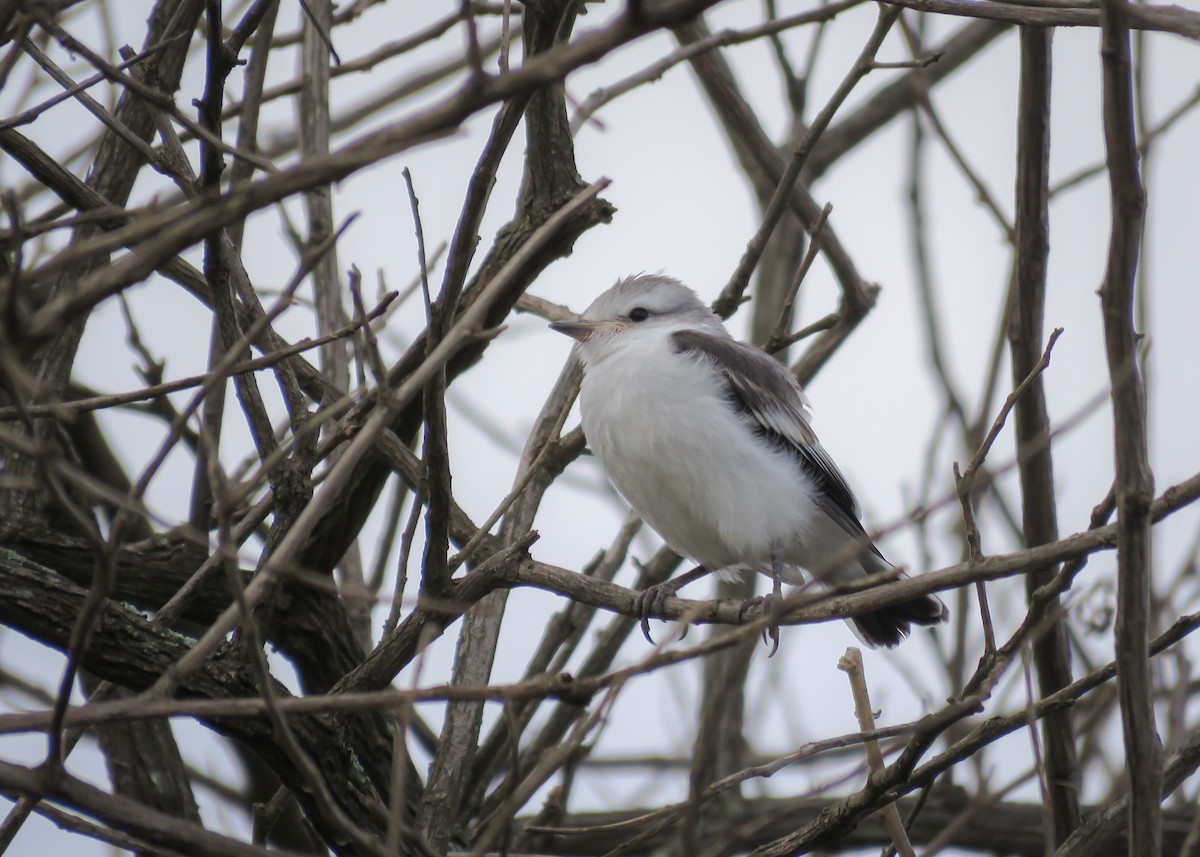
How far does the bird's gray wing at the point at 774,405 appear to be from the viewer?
5129mm

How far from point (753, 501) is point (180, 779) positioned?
234 centimetres

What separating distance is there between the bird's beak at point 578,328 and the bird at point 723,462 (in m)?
0.08

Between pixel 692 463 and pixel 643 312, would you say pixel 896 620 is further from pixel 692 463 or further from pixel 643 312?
pixel 643 312

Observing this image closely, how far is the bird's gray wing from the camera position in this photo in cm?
513

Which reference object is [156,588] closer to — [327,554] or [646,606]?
[327,554]

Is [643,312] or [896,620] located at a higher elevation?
[643,312]

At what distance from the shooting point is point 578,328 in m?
5.57

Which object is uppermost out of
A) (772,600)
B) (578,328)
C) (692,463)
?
(578,328)

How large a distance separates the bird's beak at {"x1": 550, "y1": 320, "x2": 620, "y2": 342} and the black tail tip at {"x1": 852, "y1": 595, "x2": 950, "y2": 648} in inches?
64.0

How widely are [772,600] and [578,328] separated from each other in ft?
5.80

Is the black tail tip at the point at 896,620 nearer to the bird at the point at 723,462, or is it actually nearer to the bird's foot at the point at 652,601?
the bird at the point at 723,462

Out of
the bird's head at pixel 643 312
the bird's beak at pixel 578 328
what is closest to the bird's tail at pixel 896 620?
the bird's head at pixel 643 312

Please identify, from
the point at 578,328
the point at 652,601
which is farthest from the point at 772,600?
the point at 578,328

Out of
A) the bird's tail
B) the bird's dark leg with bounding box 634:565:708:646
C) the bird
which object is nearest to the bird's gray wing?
the bird
